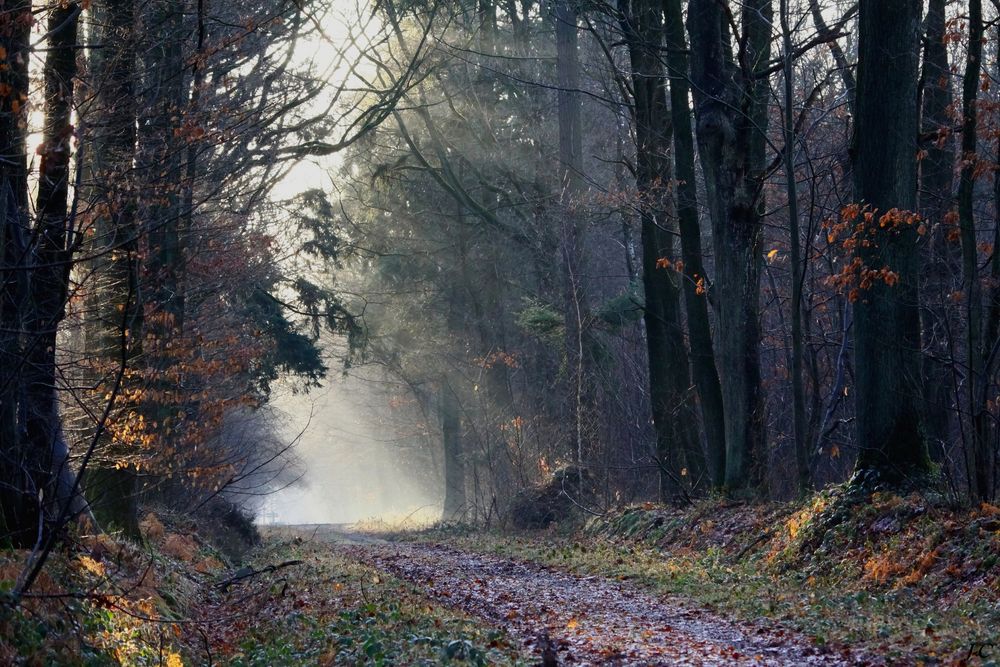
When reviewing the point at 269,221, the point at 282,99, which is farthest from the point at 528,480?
the point at 282,99

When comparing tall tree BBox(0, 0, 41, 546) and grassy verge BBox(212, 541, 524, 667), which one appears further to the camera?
tall tree BBox(0, 0, 41, 546)

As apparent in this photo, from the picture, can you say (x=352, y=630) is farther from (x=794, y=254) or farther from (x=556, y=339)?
(x=556, y=339)

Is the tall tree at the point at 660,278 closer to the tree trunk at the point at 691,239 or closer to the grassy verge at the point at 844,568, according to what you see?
the tree trunk at the point at 691,239

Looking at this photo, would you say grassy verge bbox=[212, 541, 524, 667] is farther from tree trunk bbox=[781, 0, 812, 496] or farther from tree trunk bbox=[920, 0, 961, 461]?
tree trunk bbox=[920, 0, 961, 461]

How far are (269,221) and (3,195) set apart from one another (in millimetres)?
15072

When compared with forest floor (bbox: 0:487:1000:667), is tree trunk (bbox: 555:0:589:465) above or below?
above

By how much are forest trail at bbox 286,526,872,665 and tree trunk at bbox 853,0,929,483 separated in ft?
12.6

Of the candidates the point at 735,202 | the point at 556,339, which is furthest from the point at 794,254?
the point at 556,339

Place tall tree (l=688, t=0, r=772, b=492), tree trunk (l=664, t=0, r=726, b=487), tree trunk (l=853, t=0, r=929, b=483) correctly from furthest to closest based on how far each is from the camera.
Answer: tree trunk (l=664, t=0, r=726, b=487)
tall tree (l=688, t=0, r=772, b=492)
tree trunk (l=853, t=0, r=929, b=483)

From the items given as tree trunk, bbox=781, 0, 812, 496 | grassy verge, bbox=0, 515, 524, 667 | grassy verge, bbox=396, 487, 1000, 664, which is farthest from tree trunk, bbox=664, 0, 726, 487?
grassy verge, bbox=0, 515, 524, 667

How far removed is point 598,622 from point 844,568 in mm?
3678

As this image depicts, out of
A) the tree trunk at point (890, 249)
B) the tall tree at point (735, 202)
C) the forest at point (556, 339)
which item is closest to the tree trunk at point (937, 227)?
the forest at point (556, 339)

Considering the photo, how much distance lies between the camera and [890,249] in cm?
1303

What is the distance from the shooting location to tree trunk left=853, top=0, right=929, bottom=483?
1292cm
